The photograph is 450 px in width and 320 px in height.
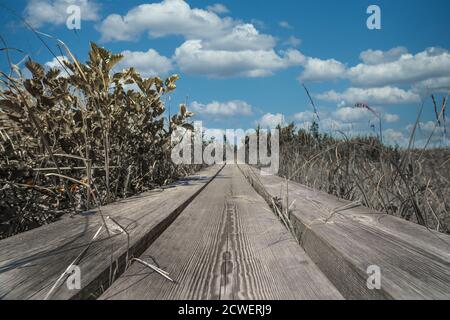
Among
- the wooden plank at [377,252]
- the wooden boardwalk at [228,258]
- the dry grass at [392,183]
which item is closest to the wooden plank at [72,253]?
the wooden boardwalk at [228,258]

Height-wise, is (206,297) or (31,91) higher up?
(31,91)

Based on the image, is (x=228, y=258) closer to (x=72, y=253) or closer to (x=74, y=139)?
(x=72, y=253)

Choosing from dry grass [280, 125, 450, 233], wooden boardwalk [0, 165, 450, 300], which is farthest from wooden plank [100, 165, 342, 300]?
dry grass [280, 125, 450, 233]

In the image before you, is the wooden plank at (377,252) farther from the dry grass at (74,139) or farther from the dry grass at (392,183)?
the dry grass at (74,139)

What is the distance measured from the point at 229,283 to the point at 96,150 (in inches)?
74.4

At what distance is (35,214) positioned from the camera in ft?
5.44

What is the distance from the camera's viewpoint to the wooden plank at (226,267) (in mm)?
693

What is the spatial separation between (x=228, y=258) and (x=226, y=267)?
72 millimetres

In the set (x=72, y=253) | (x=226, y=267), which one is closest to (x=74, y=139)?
(x=72, y=253)

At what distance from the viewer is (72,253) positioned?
888 mm
